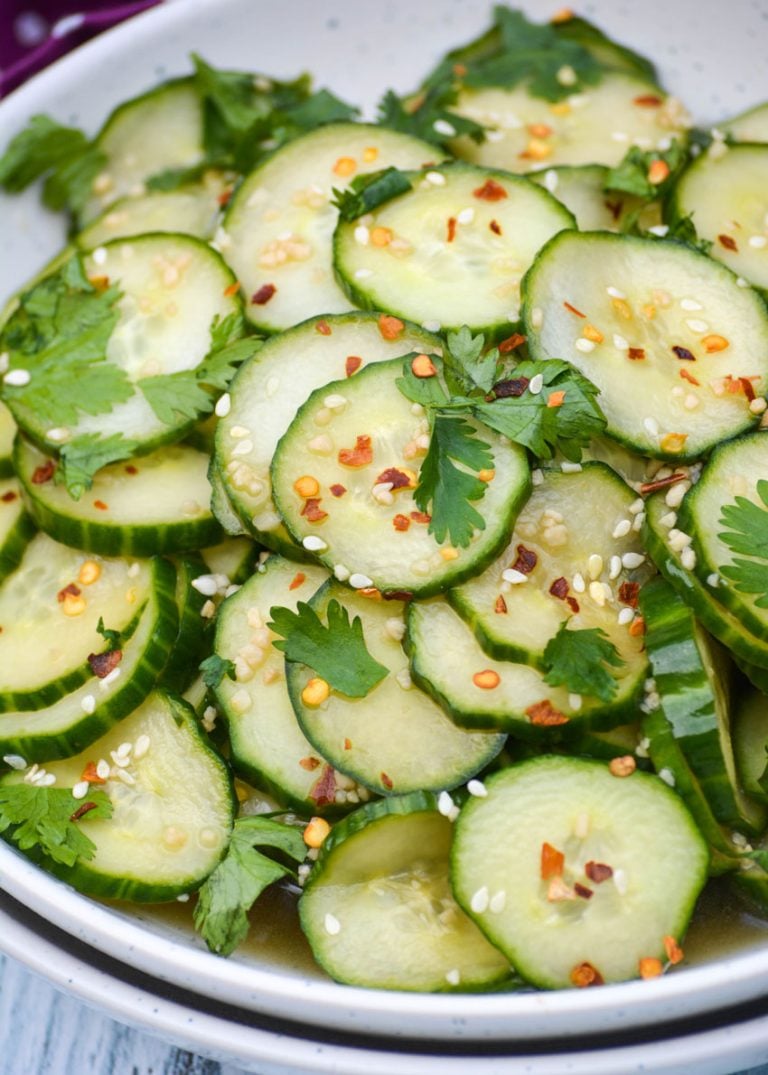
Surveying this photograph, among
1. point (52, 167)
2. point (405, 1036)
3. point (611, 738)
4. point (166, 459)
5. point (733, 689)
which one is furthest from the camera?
point (52, 167)

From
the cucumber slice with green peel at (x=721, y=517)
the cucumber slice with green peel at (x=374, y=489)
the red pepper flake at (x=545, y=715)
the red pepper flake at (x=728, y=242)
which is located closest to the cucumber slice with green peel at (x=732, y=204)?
the red pepper flake at (x=728, y=242)

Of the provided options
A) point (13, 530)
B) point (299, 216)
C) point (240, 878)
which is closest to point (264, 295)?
point (299, 216)

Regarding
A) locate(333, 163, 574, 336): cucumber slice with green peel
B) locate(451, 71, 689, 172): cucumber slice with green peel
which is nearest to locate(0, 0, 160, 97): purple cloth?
locate(451, 71, 689, 172): cucumber slice with green peel

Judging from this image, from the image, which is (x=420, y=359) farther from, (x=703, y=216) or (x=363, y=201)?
(x=703, y=216)

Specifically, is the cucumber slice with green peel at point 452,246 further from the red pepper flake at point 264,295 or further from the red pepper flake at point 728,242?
the red pepper flake at point 728,242

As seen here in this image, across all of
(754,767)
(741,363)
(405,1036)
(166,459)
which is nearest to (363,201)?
(166,459)

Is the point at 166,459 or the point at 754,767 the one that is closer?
the point at 754,767

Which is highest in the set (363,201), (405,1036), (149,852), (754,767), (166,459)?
(363,201)
